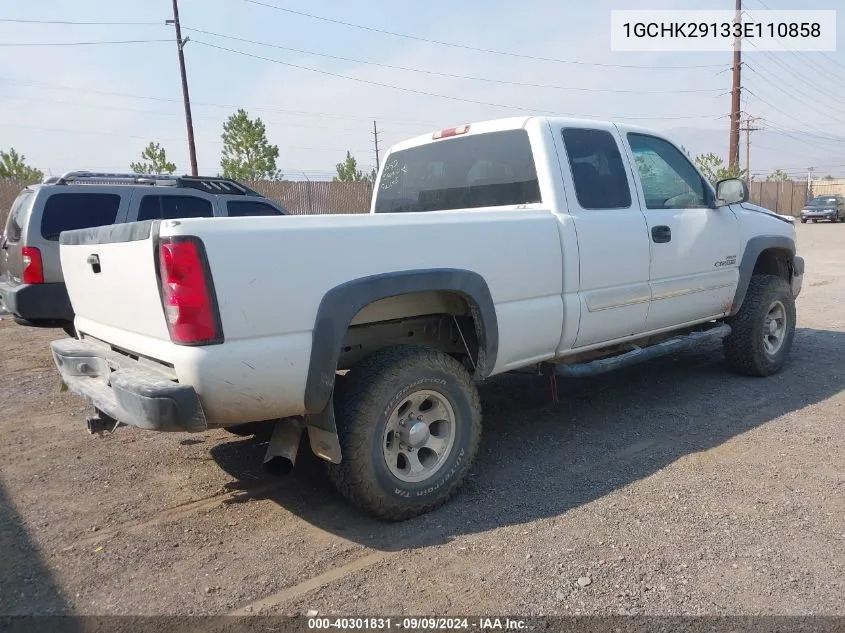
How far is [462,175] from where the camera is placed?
461cm

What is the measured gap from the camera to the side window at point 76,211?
6.97 metres

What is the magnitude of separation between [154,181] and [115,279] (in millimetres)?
5501

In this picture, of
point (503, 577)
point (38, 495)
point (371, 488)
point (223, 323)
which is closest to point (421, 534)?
point (371, 488)

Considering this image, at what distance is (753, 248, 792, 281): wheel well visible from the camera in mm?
5939

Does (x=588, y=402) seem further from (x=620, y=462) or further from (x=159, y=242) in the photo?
(x=159, y=242)

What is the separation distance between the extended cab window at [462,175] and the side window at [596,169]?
31 centimetres

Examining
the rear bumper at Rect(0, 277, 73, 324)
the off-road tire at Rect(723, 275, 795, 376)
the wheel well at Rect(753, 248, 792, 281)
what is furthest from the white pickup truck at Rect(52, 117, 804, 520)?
the rear bumper at Rect(0, 277, 73, 324)

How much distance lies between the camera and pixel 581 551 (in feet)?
9.96

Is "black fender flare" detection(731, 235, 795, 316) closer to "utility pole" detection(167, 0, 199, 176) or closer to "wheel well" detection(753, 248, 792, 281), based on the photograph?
"wheel well" detection(753, 248, 792, 281)

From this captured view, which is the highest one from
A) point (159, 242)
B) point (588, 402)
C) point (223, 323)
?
point (159, 242)

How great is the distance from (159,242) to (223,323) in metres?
0.42

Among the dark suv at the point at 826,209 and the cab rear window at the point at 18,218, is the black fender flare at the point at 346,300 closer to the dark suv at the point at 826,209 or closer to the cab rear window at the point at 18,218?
the cab rear window at the point at 18,218

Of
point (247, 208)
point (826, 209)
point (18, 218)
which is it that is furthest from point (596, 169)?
point (826, 209)

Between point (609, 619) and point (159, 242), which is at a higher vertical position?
point (159, 242)
